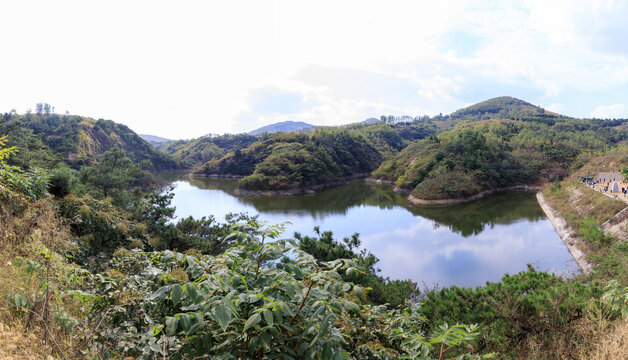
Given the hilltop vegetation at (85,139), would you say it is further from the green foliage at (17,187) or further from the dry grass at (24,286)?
the dry grass at (24,286)

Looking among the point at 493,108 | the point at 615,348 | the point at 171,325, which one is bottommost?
the point at 615,348

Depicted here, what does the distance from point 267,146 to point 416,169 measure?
111 feet

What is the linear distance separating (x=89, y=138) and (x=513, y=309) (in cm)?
7442

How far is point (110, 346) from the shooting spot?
1556 millimetres

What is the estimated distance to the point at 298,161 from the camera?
162ft

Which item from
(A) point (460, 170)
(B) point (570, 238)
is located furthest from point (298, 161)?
(B) point (570, 238)

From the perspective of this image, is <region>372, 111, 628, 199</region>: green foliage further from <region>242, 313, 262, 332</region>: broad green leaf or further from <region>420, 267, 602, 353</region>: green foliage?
<region>242, 313, 262, 332</region>: broad green leaf

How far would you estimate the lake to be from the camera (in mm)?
14508

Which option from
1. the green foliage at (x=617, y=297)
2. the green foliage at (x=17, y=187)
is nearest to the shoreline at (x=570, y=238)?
the green foliage at (x=617, y=297)

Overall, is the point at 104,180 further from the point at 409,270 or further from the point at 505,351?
the point at 505,351

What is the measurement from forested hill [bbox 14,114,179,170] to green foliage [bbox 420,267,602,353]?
1708 inches

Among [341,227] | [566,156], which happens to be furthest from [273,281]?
[566,156]

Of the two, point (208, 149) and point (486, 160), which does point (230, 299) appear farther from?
point (208, 149)

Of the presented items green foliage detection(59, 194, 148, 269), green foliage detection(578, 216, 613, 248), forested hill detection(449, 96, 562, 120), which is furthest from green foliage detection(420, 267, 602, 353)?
forested hill detection(449, 96, 562, 120)
